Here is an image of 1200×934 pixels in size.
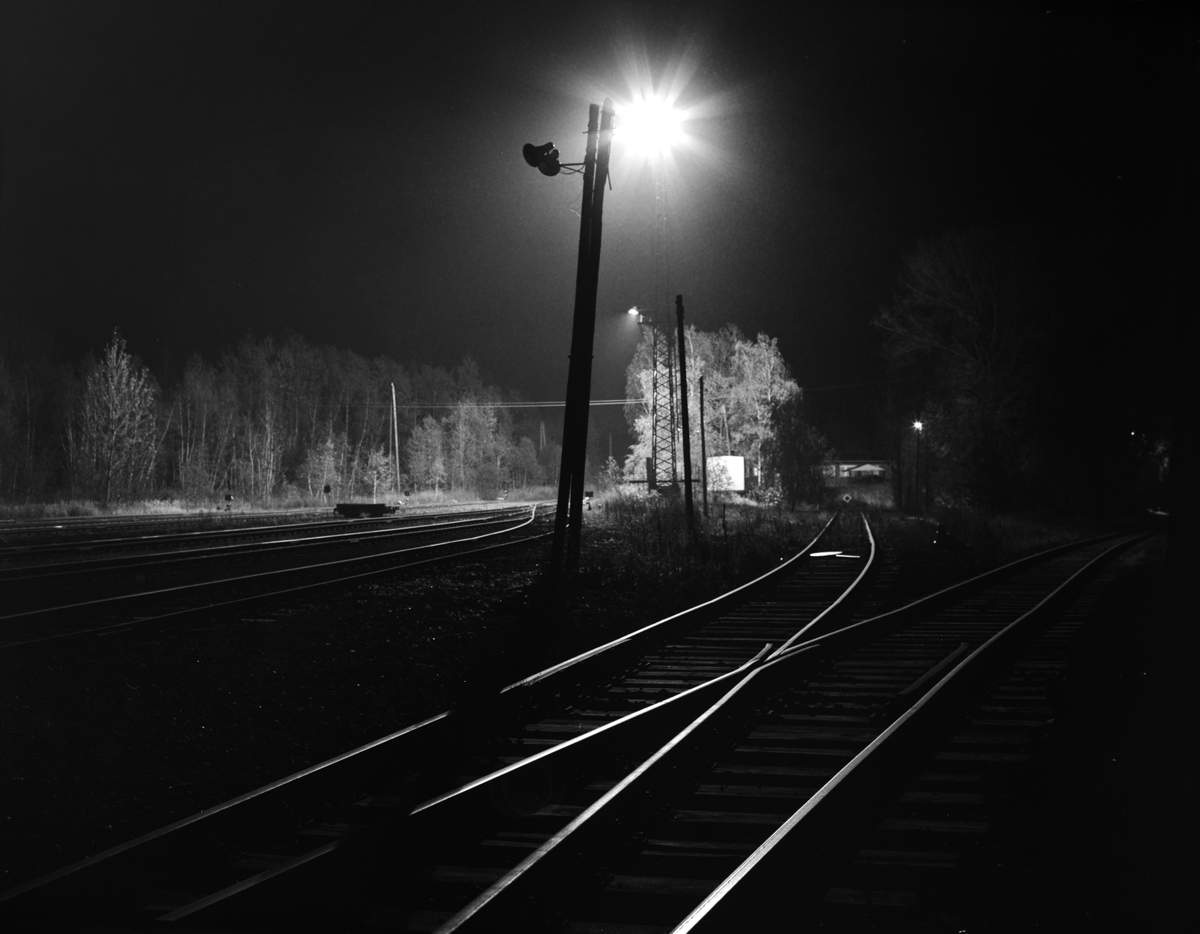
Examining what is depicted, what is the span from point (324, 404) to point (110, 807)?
256 feet

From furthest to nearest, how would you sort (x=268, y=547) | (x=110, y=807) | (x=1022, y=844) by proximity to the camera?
(x=268, y=547) < (x=110, y=807) < (x=1022, y=844)

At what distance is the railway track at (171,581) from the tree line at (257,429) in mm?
25060

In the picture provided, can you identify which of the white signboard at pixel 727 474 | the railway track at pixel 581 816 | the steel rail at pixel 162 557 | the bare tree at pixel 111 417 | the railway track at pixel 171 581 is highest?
the bare tree at pixel 111 417

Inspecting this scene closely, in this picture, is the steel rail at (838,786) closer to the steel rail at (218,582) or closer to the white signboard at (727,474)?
the steel rail at (218,582)

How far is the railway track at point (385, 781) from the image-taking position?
3.77 meters

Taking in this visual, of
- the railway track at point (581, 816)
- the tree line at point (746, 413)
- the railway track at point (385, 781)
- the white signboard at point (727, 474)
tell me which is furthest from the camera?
the tree line at point (746, 413)

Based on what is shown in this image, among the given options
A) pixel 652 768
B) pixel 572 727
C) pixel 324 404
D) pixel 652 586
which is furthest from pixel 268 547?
pixel 324 404

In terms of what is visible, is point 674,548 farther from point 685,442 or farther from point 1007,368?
point 1007,368

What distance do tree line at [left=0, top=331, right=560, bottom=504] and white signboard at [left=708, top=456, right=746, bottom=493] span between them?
16014 mm

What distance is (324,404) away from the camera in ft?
262

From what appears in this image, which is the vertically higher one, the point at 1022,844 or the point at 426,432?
the point at 426,432

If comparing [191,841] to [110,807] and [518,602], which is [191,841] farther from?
[518,602]

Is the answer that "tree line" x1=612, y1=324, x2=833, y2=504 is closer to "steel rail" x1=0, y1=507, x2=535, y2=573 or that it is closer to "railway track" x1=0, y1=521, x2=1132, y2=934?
"steel rail" x1=0, y1=507, x2=535, y2=573

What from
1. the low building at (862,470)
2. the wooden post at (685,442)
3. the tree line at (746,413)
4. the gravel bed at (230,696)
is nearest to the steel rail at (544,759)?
the gravel bed at (230,696)
